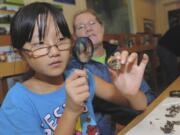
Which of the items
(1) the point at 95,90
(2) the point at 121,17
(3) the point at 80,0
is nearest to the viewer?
(1) the point at 95,90

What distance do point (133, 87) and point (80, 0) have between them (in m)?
1.80

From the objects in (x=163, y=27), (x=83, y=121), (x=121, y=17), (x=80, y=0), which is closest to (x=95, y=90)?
(x=83, y=121)

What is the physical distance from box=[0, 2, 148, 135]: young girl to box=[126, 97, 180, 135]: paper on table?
0.37 ft

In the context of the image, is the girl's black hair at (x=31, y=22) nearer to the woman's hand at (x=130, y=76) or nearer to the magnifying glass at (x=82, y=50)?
the magnifying glass at (x=82, y=50)

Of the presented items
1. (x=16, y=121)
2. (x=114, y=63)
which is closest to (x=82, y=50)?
(x=114, y=63)

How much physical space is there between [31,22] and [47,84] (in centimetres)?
23

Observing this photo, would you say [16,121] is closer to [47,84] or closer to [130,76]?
[47,84]

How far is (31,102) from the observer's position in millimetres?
871

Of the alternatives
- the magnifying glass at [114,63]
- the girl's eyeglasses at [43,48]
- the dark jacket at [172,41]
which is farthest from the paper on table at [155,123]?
the dark jacket at [172,41]

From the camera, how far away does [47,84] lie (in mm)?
953

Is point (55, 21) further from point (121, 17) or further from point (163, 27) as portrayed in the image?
point (163, 27)

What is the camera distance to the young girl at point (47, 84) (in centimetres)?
76

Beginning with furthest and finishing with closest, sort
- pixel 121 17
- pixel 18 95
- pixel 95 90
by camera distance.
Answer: pixel 121 17, pixel 95 90, pixel 18 95

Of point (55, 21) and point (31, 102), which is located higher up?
point (55, 21)
